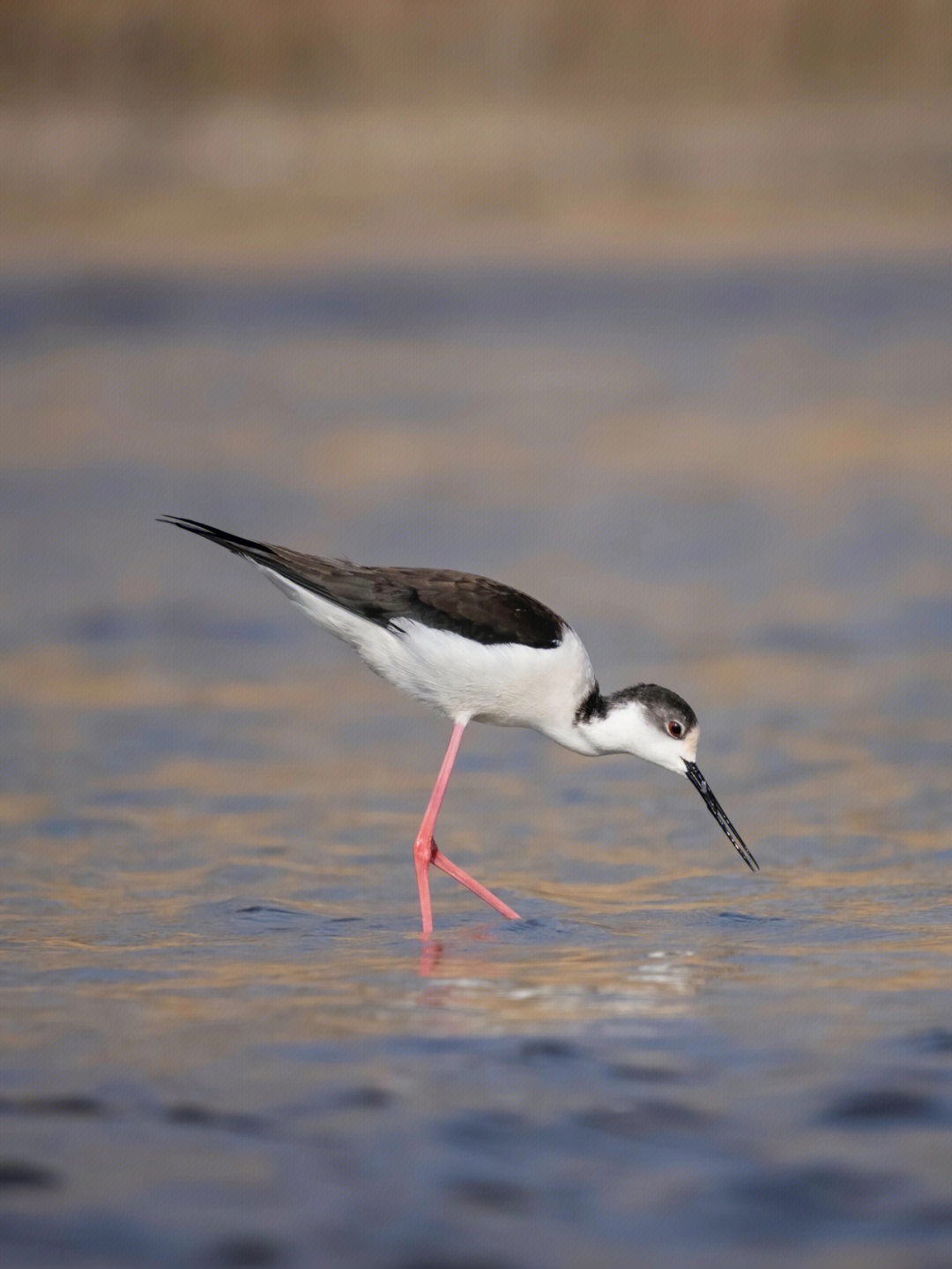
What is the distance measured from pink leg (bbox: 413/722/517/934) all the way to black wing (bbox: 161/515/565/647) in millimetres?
466

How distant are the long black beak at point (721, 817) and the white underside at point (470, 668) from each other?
1.15 ft

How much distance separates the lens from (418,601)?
679 cm

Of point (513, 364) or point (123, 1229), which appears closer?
point (123, 1229)

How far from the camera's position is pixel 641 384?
57.4 ft

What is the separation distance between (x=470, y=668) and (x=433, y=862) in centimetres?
67

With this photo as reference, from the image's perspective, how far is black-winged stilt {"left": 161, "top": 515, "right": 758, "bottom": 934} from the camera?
677 centimetres

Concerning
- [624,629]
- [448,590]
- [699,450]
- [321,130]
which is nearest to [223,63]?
[321,130]

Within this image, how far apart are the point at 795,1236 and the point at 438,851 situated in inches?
127

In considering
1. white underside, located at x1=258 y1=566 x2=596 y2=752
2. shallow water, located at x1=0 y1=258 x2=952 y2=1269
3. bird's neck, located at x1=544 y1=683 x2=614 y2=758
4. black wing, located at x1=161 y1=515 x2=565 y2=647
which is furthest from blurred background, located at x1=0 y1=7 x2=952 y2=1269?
black wing, located at x1=161 y1=515 x2=565 y2=647

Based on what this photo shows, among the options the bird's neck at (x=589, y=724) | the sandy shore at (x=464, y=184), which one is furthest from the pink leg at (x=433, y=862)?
the sandy shore at (x=464, y=184)

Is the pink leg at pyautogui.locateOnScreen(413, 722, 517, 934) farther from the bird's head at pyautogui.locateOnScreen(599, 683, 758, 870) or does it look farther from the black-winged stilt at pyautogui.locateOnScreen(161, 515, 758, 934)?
the bird's head at pyautogui.locateOnScreen(599, 683, 758, 870)

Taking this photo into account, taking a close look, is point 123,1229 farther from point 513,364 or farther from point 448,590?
point 513,364

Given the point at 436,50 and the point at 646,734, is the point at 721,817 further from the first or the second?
the point at 436,50

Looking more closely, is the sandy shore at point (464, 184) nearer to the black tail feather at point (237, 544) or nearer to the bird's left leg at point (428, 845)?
the bird's left leg at point (428, 845)
